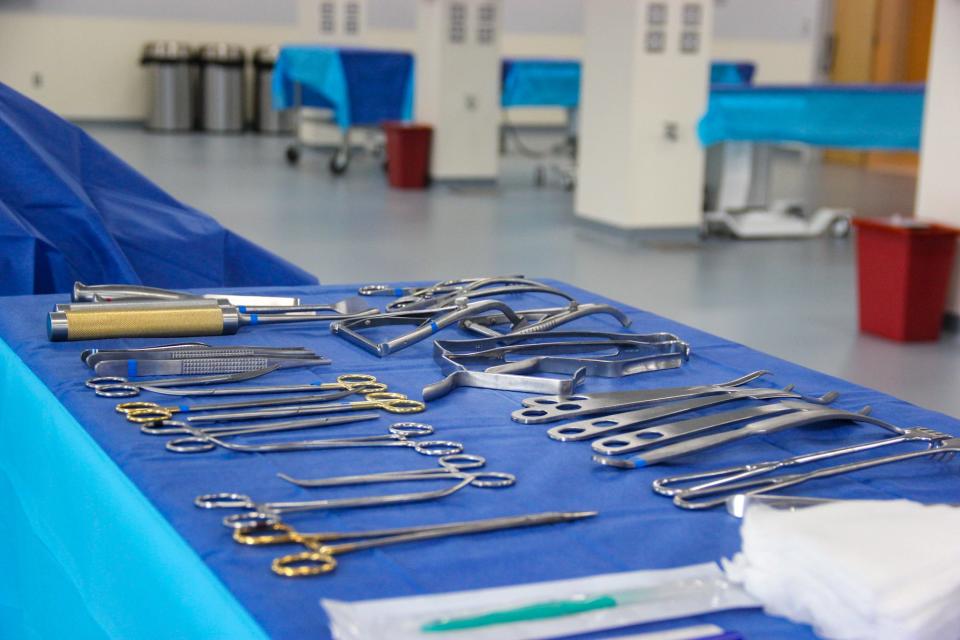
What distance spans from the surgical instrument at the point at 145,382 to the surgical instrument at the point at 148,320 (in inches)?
7.8

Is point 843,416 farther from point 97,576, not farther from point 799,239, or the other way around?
point 799,239

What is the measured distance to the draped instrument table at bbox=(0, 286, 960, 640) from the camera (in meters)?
1.01

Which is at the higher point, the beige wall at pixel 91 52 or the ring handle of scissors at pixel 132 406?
the beige wall at pixel 91 52

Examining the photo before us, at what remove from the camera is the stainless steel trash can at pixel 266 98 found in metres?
12.7

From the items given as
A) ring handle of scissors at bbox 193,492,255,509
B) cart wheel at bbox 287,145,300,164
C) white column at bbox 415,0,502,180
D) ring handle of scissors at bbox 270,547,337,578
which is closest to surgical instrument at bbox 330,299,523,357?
ring handle of scissors at bbox 193,492,255,509

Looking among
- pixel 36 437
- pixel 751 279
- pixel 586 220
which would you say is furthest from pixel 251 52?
pixel 36 437

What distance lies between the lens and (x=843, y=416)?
1.42 metres

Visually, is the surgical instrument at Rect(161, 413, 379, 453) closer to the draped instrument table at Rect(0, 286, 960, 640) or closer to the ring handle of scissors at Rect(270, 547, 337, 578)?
the draped instrument table at Rect(0, 286, 960, 640)

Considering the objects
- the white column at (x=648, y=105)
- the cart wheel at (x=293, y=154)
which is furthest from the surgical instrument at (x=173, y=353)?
the cart wheel at (x=293, y=154)

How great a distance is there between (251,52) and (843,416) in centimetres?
1238

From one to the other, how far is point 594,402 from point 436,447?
0.77ft

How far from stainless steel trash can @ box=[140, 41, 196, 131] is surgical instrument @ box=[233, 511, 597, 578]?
11.8 m

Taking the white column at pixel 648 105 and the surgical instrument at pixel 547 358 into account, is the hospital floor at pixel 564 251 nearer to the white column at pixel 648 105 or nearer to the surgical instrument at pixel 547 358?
the white column at pixel 648 105

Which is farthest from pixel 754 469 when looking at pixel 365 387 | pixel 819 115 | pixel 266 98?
pixel 266 98
